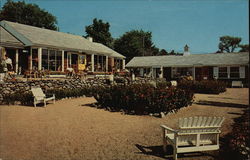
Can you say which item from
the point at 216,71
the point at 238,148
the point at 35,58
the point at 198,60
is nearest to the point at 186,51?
the point at 198,60

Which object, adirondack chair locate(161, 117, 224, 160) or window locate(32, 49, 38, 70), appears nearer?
adirondack chair locate(161, 117, 224, 160)

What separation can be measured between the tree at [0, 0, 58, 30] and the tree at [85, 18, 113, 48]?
9.15 meters

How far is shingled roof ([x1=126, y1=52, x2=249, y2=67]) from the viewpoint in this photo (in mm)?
28867

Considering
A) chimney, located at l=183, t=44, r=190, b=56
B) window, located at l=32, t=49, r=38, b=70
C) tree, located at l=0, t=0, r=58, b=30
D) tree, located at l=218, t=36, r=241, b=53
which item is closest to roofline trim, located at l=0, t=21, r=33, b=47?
window, located at l=32, t=49, r=38, b=70

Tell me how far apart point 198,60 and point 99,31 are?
91.5 feet

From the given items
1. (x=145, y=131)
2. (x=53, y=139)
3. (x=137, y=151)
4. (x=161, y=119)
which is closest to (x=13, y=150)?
(x=53, y=139)

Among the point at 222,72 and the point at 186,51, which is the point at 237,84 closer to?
the point at 222,72

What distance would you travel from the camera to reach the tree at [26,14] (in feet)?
126

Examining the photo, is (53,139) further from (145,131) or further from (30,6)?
(30,6)

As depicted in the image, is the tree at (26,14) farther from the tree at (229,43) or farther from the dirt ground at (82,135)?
the tree at (229,43)

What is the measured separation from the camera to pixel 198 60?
31.5 meters

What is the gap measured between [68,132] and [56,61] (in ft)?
48.5

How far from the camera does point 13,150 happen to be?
191 inches

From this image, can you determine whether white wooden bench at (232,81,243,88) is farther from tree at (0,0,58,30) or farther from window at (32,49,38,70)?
tree at (0,0,58,30)
